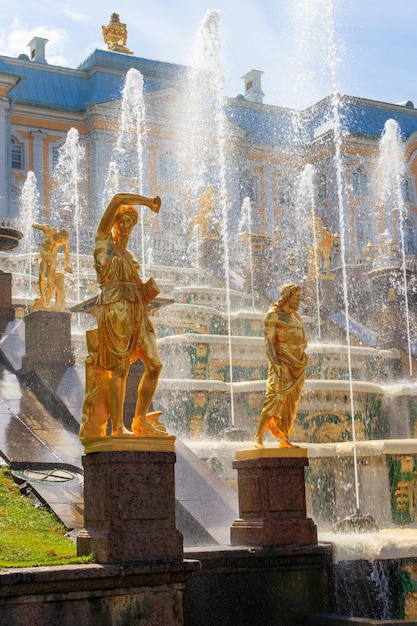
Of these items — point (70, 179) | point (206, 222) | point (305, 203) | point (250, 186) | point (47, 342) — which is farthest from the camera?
point (305, 203)

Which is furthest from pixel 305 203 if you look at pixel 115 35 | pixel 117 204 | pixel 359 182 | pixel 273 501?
pixel 117 204

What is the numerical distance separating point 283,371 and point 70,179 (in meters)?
35.0

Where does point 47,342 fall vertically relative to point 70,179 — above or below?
below

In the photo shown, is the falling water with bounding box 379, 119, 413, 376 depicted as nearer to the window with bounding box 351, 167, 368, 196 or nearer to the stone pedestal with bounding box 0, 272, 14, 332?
the window with bounding box 351, 167, 368, 196

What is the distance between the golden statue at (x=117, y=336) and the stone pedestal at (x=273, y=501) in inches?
62.0

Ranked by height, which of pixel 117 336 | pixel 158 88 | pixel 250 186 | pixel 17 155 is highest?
pixel 158 88

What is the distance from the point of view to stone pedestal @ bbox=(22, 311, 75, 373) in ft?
39.7

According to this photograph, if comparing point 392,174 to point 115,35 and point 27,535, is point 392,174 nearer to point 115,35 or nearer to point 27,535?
point 115,35

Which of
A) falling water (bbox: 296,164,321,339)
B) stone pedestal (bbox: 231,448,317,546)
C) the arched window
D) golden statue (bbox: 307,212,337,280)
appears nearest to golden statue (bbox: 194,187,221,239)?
golden statue (bbox: 307,212,337,280)

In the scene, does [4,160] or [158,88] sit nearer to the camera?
[4,160]

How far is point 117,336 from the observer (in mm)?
8023

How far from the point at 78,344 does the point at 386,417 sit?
207 inches

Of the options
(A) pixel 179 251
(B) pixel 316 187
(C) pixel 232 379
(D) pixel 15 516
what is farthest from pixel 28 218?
(D) pixel 15 516

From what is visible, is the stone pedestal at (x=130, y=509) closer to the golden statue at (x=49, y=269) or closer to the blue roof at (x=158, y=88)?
the golden statue at (x=49, y=269)
